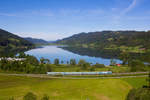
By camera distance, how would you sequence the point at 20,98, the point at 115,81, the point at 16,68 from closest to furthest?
the point at 20,98 → the point at 115,81 → the point at 16,68

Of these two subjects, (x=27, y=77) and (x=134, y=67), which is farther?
(x=134, y=67)

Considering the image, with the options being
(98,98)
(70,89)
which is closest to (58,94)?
(70,89)

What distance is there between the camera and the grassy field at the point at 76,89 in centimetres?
5001

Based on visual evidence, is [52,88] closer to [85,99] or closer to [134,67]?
[85,99]

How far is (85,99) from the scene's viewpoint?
47.6 m

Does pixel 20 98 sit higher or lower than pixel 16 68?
lower

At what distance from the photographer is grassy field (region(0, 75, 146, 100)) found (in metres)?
50.0

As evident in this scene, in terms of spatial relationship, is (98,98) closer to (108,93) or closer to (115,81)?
(108,93)

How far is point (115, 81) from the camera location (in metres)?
67.0

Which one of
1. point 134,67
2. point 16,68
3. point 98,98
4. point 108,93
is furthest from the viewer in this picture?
point 134,67

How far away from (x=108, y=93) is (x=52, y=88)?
23677 mm

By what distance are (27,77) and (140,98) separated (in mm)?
57953

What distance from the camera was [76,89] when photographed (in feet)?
186

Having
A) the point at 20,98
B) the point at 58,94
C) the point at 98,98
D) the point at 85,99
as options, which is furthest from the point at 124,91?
the point at 20,98
